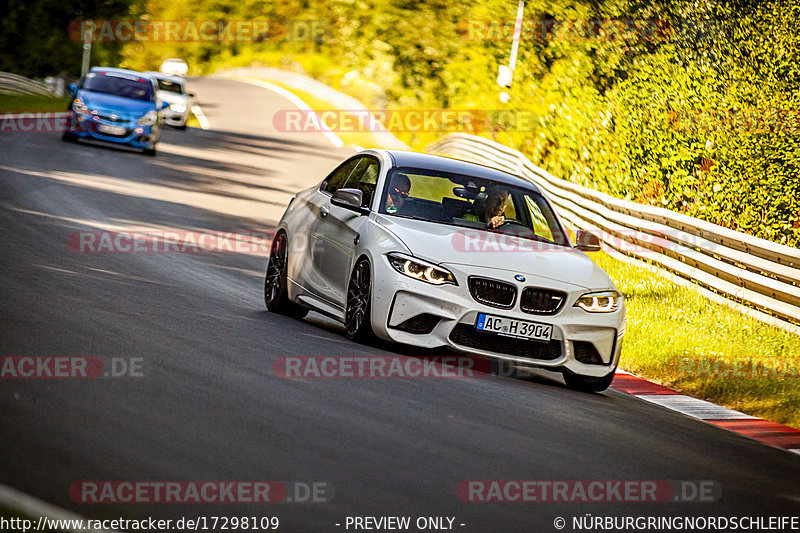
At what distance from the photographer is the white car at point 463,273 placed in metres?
9.22

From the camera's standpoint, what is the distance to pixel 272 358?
28.9 feet

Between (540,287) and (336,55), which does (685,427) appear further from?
(336,55)

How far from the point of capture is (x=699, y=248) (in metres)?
15.3

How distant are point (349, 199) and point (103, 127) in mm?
19458

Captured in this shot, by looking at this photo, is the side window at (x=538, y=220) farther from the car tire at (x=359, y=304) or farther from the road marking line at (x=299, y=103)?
the road marking line at (x=299, y=103)

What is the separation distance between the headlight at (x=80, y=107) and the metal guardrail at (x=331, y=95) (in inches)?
613

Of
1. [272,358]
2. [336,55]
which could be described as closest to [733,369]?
[272,358]

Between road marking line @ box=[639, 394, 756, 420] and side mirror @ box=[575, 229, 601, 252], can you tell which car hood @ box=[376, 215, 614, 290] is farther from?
road marking line @ box=[639, 394, 756, 420]

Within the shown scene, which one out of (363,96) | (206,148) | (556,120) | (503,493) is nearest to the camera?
(503,493)

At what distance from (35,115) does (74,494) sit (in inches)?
1269

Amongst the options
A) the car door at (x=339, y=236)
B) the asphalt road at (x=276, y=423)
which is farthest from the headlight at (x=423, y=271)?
the car door at (x=339, y=236)

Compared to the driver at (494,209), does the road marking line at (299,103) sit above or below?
below

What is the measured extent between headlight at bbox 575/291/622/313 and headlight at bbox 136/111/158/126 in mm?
20499

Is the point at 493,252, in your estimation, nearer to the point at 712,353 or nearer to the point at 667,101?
the point at 712,353
